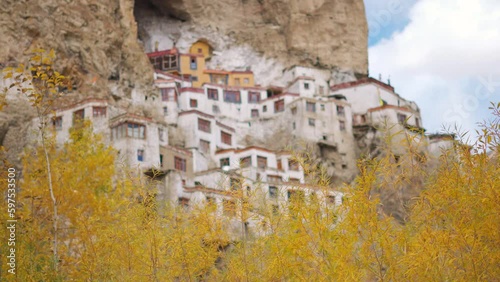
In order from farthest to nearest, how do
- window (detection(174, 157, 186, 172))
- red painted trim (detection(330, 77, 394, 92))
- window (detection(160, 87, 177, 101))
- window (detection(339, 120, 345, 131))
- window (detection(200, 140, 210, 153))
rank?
red painted trim (detection(330, 77, 394, 92)), window (detection(339, 120, 345, 131)), window (detection(160, 87, 177, 101)), window (detection(200, 140, 210, 153)), window (detection(174, 157, 186, 172))

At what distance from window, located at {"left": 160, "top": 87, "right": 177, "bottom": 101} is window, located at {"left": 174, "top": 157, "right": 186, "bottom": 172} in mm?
8890

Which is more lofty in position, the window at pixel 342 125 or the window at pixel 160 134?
the window at pixel 342 125

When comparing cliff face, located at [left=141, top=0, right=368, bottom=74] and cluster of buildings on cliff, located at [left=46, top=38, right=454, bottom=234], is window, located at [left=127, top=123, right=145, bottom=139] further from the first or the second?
cliff face, located at [left=141, top=0, right=368, bottom=74]

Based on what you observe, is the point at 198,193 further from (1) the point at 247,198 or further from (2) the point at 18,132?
(1) the point at 247,198

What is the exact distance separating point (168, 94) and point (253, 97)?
7.83 meters

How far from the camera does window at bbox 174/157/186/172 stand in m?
36.6

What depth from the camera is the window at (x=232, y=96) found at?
5006 cm

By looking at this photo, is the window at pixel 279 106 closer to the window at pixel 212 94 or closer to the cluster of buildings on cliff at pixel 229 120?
the cluster of buildings on cliff at pixel 229 120

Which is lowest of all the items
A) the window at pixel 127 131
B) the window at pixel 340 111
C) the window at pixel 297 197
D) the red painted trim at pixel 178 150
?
the window at pixel 297 197

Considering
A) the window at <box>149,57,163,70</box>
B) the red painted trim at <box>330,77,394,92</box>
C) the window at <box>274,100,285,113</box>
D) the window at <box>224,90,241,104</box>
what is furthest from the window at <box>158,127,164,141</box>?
the red painted trim at <box>330,77,394,92</box>

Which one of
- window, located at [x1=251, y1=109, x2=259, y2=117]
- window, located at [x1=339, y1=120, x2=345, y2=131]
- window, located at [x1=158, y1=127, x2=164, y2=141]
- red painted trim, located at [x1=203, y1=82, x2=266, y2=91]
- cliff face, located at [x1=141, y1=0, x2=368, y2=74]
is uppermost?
cliff face, located at [x1=141, y1=0, x2=368, y2=74]

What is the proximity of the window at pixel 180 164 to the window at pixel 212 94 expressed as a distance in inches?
500

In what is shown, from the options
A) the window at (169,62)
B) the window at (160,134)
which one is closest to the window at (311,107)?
the window at (169,62)

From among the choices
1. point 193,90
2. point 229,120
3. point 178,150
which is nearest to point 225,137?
point 229,120
